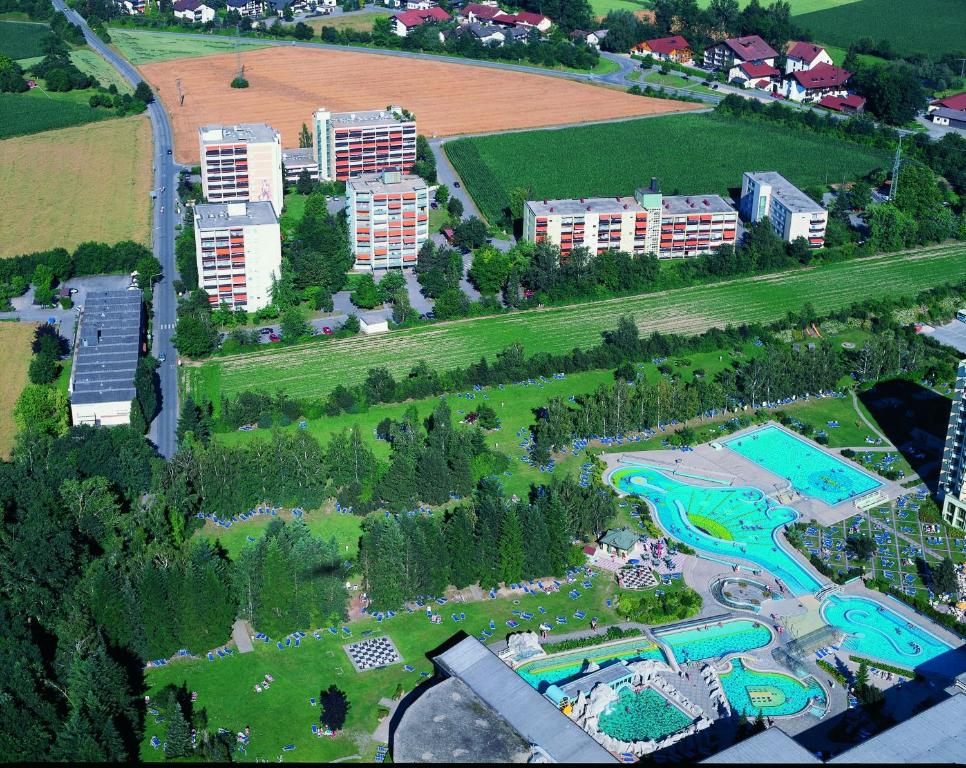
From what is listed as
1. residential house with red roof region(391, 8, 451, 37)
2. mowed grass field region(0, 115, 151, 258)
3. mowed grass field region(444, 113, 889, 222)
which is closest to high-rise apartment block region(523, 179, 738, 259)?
mowed grass field region(444, 113, 889, 222)

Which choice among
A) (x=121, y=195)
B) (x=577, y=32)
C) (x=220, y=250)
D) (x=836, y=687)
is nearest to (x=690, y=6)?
(x=577, y=32)

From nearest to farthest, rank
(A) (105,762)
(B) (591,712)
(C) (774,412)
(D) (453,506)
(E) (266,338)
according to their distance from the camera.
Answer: (A) (105,762) → (B) (591,712) → (D) (453,506) → (C) (774,412) → (E) (266,338)

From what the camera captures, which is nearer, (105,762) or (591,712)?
(105,762)

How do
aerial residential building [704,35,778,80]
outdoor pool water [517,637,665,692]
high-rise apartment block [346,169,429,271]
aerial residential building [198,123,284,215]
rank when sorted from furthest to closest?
1. aerial residential building [704,35,778,80]
2. aerial residential building [198,123,284,215]
3. high-rise apartment block [346,169,429,271]
4. outdoor pool water [517,637,665,692]

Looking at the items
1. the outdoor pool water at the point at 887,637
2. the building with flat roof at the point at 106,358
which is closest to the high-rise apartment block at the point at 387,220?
the building with flat roof at the point at 106,358

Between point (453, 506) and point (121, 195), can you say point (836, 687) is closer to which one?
point (453, 506)

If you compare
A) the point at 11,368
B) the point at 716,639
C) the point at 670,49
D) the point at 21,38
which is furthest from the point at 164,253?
the point at 670,49

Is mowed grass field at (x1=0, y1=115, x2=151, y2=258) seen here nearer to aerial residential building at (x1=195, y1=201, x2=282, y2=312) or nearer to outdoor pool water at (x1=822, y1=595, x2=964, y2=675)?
aerial residential building at (x1=195, y1=201, x2=282, y2=312)

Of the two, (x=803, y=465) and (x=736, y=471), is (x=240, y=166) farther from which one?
(x=803, y=465)
